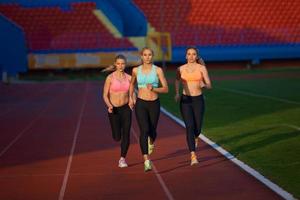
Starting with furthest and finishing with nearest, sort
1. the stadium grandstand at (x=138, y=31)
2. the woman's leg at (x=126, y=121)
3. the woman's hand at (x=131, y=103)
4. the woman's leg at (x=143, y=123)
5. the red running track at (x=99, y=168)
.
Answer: the stadium grandstand at (x=138, y=31) → the woman's leg at (x=126, y=121) → the woman's hand at (x=131, y=103) → the woman's leg at (x=143, y=123) → the red running track at (x=99, y=168)

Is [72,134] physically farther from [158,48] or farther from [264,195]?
[158,48]

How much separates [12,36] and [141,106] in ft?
135

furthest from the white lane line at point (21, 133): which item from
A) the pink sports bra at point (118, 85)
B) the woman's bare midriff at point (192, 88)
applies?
the woman's bare midriff at point (192, 88)

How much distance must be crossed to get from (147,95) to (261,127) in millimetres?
6016

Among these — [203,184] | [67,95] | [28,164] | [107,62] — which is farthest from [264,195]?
[107,62]

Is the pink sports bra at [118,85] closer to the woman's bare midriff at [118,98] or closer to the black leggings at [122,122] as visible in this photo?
the woman's bare midriff at [118,98]

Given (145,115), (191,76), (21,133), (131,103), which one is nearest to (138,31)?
(21,133)

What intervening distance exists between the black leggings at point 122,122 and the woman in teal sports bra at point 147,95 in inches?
7.6

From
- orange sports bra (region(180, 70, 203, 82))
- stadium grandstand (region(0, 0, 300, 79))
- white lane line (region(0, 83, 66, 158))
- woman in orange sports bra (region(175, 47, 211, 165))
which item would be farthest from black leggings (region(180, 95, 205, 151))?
stadium grandstand (region(0, 0, 300, 79))

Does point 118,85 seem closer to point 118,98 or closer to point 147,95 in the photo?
point 118,98

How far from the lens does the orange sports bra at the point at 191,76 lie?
1115 centimetres

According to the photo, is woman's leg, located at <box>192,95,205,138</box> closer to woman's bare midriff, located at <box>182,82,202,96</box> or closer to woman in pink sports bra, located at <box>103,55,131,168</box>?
woman's bare midriff, located at <box>182,82,202,96</box>

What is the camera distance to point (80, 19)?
52688 mm

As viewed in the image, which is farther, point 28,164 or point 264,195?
point 28,164
